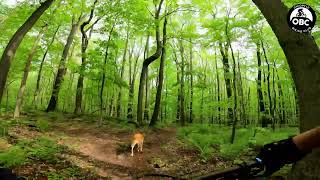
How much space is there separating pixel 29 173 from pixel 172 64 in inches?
1394

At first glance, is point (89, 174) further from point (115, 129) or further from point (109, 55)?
point (109, 55)

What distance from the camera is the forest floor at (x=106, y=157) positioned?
9.35m

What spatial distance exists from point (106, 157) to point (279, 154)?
36.8 feet

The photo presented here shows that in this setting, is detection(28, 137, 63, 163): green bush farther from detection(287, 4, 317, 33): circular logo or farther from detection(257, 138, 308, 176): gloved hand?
detection(257, 138, 308, 176): gloved hand

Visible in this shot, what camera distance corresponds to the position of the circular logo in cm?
447

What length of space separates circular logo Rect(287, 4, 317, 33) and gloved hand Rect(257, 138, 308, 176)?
3116 mm

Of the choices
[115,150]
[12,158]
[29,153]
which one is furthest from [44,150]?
[115,150]

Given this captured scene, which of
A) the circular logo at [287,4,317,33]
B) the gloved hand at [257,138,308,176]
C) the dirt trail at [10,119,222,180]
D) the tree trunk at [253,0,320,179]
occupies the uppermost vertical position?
the circular logo at [287,4,317,33]

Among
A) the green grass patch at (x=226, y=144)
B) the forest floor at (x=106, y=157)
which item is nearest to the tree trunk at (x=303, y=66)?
the forest floor at (x=106, y=157)

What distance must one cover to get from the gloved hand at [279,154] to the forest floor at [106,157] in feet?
15.3

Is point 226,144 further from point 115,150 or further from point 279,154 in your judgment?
point 279,154

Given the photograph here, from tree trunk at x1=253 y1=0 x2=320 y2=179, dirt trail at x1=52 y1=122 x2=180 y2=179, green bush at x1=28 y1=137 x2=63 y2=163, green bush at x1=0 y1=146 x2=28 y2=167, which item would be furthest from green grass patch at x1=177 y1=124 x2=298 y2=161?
tree trunk at x1=253 y1=0 x2=320 y2=179

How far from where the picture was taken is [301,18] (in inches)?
188

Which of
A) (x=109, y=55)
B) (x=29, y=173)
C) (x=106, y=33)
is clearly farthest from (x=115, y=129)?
(x=29, y=173)
